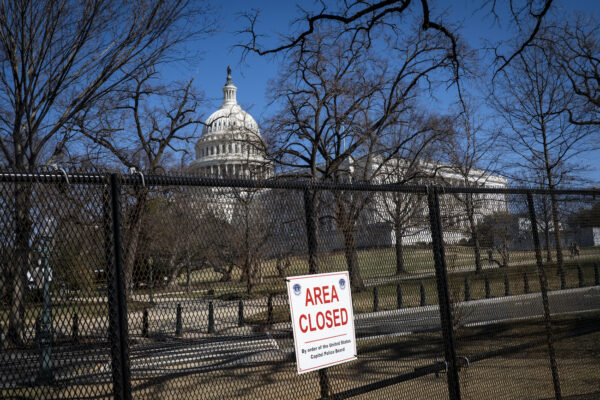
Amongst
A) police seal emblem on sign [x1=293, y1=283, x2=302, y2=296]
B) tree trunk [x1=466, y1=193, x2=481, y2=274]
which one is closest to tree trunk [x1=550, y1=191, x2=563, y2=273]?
tree trunk [x1=466, y1=193, x2=481, y2=274]

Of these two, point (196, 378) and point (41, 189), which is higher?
point (41, 189)

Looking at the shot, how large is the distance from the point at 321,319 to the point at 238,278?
0.75 m

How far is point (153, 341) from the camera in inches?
137

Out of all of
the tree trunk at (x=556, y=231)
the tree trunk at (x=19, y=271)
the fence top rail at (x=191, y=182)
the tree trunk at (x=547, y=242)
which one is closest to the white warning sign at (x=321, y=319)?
the fence top rail at (x=191, y=182)

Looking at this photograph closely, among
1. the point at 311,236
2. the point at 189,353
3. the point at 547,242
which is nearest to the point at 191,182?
the point at 311,236

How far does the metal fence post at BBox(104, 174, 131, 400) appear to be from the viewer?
3.24m

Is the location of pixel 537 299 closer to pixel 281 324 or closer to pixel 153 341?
pixel 281 324

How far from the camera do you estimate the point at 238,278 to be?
13.7 feet

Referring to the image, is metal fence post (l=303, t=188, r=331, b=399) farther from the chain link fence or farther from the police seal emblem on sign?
the police seal emblem on sign

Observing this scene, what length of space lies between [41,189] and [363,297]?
119 inches

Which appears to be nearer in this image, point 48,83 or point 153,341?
point 153,341

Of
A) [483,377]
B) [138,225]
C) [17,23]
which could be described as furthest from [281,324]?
[17,23]

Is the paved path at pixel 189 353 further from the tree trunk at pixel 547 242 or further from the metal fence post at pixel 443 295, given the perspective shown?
the tree trunk at pixel 547 242

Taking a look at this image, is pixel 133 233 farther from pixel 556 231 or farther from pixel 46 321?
pixel 556 231
